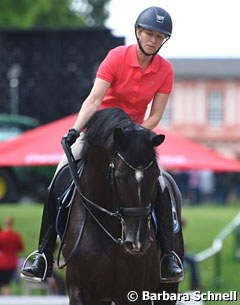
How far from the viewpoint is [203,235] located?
31.9 metres

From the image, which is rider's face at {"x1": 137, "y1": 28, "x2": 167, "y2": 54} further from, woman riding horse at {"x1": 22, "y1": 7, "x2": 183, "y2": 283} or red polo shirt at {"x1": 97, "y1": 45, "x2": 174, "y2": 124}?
red polo shirt at {"x1": 97, "y1": 45, "x2": 174, "y2": 124}

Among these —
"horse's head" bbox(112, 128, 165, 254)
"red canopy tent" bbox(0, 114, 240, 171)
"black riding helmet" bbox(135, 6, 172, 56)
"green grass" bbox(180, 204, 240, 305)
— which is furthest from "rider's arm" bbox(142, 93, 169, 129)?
"red canopy tent" bbox(0, 114, 240, 171)

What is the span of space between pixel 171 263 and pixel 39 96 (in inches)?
676

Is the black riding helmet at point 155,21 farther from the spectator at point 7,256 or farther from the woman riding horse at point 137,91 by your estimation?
the spectator at point 7,256

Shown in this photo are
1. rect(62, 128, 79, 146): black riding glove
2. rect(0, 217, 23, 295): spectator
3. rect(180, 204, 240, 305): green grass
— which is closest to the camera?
rect(62, 128, 79, 146): black riding glove

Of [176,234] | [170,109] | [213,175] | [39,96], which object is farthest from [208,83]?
[176,234]

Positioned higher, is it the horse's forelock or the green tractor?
the horse's forelock

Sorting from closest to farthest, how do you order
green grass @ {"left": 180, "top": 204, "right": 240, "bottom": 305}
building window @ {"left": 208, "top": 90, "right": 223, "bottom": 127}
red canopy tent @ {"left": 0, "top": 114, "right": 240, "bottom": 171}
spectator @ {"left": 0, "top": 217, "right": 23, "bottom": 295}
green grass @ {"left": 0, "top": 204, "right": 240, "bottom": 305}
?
red canopy tent @ {"left": 0, "top": 114, "right": 240, "bottom": 171} < spectator @ {"left": 0, "top": 217, "right": 23, "bottom": 295} < green grass @ {"left": 180, "top": 204, "right": 240, "bottom": 305} < green grass @ {"left": 0, "top": 204, "right": 240, "bottom": 305} < building window @ {"left": 208, "top": 90, "right": 223, "bottom": 127}

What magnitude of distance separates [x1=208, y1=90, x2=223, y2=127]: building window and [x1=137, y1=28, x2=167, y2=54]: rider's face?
3113 inches

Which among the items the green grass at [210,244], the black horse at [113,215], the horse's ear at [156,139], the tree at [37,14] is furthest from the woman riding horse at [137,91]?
the tree at [37,14]

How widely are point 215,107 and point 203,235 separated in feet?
192

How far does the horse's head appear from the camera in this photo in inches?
351

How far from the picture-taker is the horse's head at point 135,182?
8914mm

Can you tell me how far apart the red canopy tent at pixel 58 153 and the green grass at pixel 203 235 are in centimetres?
276
